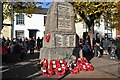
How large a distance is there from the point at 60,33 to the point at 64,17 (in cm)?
101

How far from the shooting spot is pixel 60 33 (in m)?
14.7

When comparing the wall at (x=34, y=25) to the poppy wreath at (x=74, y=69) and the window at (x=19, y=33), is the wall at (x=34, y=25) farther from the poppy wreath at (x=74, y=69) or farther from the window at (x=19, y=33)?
the poppy wreath at (x=74, y=69)

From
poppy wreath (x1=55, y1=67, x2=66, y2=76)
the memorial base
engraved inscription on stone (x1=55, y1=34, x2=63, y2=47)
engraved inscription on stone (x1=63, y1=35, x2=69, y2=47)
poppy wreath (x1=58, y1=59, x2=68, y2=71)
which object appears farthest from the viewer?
engraved inscription on stone (x1=63, y1=35, x2=69, y2=47)

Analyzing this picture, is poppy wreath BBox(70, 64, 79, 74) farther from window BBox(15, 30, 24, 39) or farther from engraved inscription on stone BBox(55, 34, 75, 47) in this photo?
window BBox(15, 30, 24, 39)

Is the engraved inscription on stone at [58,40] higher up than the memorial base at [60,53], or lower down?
higher up

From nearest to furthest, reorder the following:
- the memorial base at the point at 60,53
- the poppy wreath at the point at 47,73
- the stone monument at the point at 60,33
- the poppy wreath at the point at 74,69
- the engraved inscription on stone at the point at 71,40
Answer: the poppy wreath at the point at 47,73, the poppy wreath at the point at 74,69, the memorial base at the point at 60,53, the stone monument at the point at 60,33, the engraved inscription on stone at the point at 71,40

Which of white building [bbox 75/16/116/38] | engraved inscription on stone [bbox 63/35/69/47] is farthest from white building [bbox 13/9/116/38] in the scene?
engraved inscription on stone [bbox 63/35/69/47]

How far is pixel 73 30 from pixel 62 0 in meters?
2.18

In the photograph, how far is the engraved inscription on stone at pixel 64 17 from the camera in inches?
584

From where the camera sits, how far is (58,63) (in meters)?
13.2

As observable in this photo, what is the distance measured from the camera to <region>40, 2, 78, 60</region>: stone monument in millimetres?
14422

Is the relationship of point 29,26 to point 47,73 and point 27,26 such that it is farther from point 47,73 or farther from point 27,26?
point 47,73

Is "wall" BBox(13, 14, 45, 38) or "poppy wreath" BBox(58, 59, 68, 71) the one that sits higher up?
"wall" BBox(13, 14, 45, 38)

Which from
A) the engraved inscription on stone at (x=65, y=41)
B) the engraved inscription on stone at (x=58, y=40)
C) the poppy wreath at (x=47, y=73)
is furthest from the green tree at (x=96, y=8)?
the poppy wreath at (x=47, y=73)
